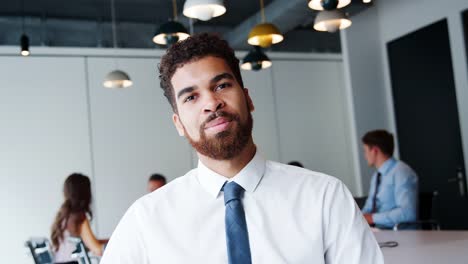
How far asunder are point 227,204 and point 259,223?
0.10 meters

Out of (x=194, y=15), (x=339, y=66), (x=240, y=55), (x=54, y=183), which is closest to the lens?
(x=194, y=15)

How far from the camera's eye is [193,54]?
1.47m

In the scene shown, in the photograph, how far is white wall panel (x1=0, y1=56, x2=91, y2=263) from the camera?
6785 mm

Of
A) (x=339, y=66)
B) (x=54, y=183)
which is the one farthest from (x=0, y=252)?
(x=339, y=66)

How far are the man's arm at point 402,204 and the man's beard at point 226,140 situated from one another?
10.3ft

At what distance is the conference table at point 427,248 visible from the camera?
8.21 ft

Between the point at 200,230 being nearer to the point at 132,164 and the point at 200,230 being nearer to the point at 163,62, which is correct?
the point at 163,62

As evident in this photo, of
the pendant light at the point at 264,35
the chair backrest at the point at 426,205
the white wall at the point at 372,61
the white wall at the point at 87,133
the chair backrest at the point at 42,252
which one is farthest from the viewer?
the white wall at the point at 372,61

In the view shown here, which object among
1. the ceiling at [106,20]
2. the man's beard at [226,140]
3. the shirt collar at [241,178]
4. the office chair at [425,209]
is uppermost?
the ceiling at [106,20]

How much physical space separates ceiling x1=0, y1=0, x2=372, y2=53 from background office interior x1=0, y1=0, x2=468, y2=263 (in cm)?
2

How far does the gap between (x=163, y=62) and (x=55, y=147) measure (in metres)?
5.90

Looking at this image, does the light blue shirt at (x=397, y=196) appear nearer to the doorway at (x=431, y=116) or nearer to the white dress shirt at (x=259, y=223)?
the doorway at (x=431, y=116)

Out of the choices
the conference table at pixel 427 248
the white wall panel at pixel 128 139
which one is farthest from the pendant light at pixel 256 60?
the white wall panel at pixel 128 139

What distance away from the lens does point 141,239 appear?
1.48 m
